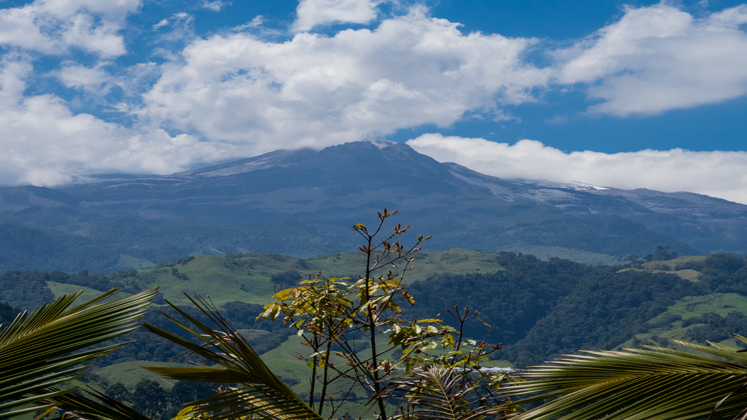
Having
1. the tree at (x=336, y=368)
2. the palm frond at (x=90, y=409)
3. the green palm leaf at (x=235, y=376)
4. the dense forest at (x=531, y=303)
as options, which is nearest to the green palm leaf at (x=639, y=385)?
the tree at (x=336, y=368)

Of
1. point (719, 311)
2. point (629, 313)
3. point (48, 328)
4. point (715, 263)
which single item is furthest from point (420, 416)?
point (715, 263)

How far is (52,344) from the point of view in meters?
2.15

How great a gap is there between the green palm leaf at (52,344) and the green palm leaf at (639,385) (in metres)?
1.67

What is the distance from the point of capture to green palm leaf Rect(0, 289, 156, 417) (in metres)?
1.80

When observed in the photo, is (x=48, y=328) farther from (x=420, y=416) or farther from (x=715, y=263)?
(x=715, y=263)

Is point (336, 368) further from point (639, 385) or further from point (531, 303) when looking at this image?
point (531, 303)

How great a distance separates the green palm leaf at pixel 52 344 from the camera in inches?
70.7

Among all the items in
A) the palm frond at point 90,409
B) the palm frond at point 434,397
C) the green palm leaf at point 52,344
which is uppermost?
the green palm leaf at point 52,344

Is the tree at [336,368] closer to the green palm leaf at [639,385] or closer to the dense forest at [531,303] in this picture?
the green palm leaf at [639,385]

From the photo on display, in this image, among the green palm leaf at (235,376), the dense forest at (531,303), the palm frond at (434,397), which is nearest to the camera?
the green palm leaf at (235,376)

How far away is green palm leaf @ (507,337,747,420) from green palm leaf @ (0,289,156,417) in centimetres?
167

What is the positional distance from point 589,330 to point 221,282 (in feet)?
401

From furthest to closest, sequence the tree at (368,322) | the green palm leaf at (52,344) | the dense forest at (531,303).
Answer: the dense forest at (531,303) < the tree at (368,322) < the green palm leaf at (52,344)

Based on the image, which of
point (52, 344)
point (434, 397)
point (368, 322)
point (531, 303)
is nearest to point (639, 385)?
point (434, 397)
